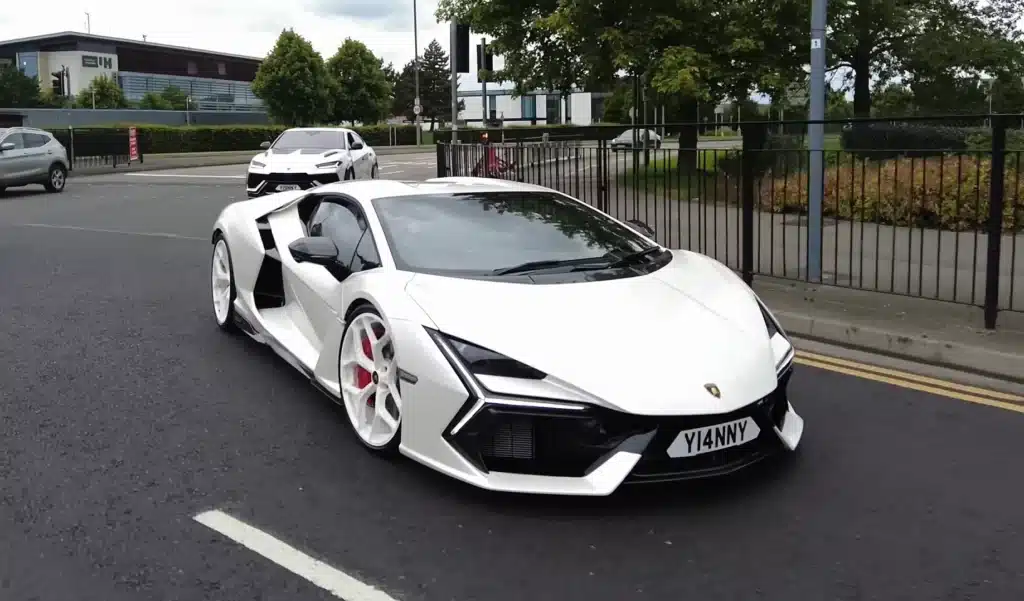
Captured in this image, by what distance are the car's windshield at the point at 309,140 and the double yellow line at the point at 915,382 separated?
15.5 metres

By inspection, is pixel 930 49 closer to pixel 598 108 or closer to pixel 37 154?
pixel 37 154

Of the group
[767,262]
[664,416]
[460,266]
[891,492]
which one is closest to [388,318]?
[460,266]

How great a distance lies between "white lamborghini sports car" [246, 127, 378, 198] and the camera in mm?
19219

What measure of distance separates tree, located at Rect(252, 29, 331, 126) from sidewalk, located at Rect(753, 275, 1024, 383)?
177 ft

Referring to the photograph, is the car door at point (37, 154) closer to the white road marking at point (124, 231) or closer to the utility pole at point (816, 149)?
the white road marking at point (124, 231)

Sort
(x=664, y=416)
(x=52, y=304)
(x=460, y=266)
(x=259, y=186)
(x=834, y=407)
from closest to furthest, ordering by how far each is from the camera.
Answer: (x=664, y=416) < (x=460, y=266) < (x=834, y=407) < (x=52, y=304) < (x=259, y=186)

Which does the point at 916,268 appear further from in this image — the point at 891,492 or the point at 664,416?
the point at 664,416

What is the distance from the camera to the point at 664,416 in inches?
152

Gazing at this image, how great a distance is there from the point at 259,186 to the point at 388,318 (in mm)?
15455

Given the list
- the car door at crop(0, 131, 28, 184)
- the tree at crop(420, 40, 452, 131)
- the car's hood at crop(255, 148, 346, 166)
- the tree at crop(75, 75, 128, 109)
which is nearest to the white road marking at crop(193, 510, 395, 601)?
the car's hood at crop(255, 148, 346, 166)

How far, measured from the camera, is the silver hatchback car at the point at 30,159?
73.9 ft

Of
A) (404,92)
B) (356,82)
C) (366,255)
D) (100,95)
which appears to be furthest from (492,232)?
(404,92)

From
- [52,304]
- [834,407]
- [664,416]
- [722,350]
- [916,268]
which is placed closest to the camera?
[664,416]

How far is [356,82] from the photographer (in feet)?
223
